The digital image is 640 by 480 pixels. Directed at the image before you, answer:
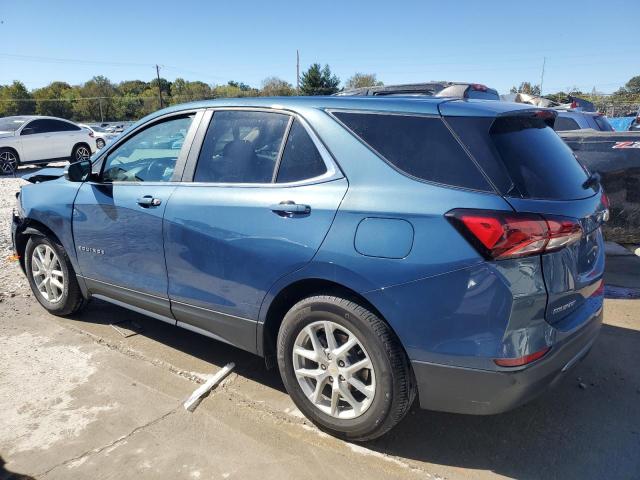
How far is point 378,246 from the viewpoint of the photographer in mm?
2410

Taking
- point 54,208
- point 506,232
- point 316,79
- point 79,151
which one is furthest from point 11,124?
point 316,79

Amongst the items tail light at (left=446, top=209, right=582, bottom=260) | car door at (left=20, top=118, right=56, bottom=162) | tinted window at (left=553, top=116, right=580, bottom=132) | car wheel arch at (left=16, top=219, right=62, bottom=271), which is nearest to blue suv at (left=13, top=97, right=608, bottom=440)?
tail light at (left=446, top=209, right=582, bottom=260)

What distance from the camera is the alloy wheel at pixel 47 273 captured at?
14.4 feet

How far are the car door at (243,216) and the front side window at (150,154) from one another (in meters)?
0.24

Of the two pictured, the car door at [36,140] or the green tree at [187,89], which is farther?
the green tree at [187,89]

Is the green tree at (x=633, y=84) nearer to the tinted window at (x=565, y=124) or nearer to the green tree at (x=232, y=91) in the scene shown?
the green tree at (x=232, y=91)

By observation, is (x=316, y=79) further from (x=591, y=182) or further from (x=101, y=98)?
(x=591, y=182)

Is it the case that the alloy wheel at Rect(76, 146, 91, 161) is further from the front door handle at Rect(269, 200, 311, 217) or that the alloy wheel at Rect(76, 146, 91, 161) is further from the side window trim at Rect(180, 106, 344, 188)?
the front door handle at Rect(269, 200, 311, 217)

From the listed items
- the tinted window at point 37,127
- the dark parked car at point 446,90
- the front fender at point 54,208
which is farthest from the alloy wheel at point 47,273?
the tinted window at point 37,127

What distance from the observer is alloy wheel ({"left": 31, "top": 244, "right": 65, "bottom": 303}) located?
14.4 feet

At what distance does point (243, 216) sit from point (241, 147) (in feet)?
1.72

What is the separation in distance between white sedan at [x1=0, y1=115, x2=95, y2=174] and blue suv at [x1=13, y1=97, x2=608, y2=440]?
14.0 metres

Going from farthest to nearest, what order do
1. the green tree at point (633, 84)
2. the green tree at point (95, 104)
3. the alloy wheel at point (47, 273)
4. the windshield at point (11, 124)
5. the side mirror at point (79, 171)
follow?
the green tree at point (633, 84)
the green tree at point (95, 104)
the windshield at point (11, 124)
the alloy wheel at point (47, 273)
the side mirror at point (79, 171)

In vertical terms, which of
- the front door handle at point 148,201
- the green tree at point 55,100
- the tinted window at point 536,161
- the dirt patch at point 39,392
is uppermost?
the green tree at point 55,100
